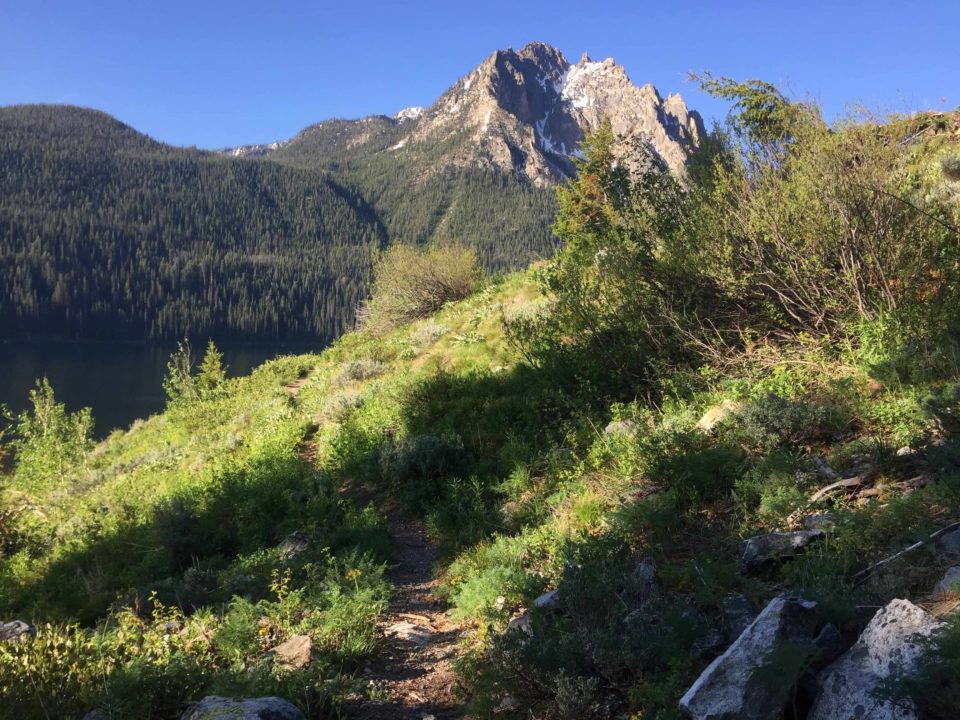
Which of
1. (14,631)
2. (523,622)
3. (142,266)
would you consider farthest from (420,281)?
(142,266)

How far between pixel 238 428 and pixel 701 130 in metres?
11.6

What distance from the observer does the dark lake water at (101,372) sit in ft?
226

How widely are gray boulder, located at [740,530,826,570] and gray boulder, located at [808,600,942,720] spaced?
1.24 m

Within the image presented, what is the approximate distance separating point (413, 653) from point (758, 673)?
8.73ft

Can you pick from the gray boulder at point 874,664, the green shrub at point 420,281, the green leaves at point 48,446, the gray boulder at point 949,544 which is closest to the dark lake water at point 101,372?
the green leaves at point 48,446

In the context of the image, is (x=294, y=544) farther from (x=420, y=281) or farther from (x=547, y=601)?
(x=420, y=281)

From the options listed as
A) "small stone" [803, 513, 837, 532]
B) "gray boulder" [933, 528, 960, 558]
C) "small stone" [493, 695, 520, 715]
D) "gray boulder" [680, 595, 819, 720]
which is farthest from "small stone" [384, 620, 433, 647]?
"gray boulder" [933, 528, 960, 558]

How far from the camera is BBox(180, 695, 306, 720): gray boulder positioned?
110 inches

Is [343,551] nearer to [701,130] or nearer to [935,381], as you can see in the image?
[935,381]

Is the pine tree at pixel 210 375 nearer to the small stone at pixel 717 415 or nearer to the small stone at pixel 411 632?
the small stone at pixel 411 632

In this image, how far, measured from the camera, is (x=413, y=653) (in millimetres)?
4238

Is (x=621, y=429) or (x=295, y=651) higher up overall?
(x=621, y=429)

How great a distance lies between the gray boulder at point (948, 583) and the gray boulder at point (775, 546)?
881 millimetres

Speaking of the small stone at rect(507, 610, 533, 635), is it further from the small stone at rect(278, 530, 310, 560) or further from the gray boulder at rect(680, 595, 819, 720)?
the small stone at rect(278, 530, 310, 560)
